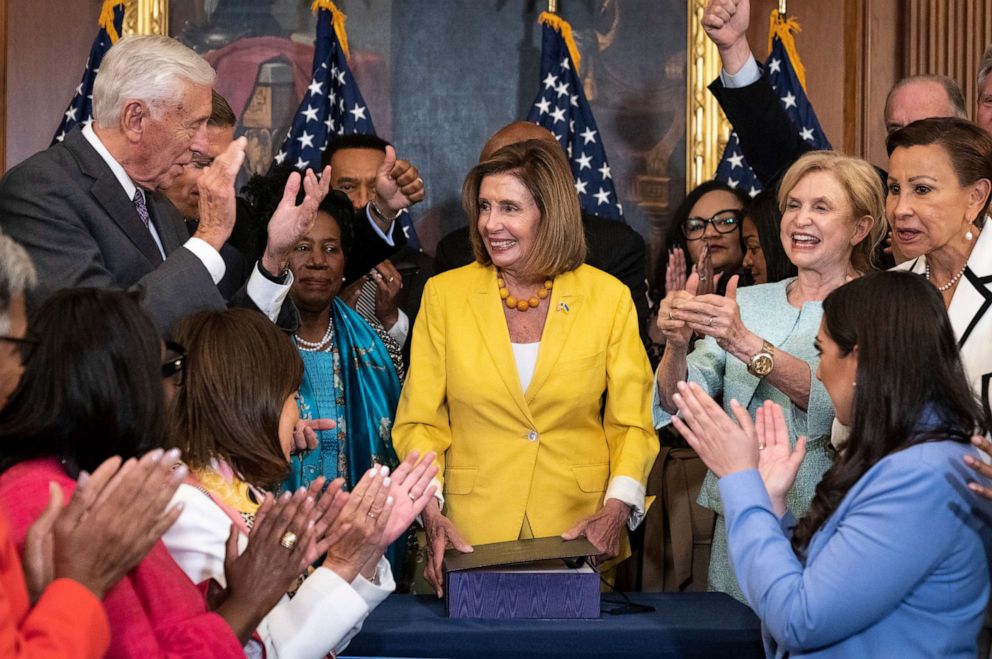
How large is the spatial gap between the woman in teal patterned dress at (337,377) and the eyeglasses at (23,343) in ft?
6.90

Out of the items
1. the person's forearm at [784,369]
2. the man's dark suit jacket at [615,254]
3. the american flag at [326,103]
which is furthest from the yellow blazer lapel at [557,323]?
the american flag at [326,103]

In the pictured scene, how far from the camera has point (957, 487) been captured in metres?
2.25

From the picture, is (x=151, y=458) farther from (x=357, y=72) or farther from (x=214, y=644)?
(x=357, y=72)

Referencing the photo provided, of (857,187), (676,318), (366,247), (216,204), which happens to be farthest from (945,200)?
(366,247)

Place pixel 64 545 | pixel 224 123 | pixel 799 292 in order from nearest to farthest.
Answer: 1. pixel 64 545
2. pixel 799 292
3. pixel 224 123

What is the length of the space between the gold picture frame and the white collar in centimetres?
290

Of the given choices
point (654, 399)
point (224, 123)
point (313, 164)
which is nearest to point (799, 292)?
point (654, 399)

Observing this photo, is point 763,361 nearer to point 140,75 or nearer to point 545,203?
point 545,203

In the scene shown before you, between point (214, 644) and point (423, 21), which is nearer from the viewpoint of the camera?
point (214, 644)

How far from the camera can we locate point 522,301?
385 centimetres

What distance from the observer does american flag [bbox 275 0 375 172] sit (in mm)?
5898

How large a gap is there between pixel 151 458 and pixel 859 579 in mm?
1200

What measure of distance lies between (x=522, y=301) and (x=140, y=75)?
1273mm

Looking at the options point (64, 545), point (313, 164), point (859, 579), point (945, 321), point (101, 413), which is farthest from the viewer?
point (313, 164)
